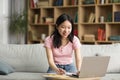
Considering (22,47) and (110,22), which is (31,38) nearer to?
(110,22)

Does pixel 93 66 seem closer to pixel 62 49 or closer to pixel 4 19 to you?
pixel 62 49

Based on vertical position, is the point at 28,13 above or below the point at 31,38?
above

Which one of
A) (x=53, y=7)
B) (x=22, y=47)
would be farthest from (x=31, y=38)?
(x=22, y=47)

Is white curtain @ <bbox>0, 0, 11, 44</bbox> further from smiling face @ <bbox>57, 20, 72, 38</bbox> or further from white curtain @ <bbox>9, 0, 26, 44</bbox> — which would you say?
smiling face @ <bbox>57, 20, 72, 38</bbox>

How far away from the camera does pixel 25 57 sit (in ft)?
→ 12.0

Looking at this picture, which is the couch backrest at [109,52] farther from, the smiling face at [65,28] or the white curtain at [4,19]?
the white curtain at [4,19]

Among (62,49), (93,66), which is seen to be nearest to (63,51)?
(62,49)

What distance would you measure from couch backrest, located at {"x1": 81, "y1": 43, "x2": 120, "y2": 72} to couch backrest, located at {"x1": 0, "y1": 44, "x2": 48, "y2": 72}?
21.5 inches

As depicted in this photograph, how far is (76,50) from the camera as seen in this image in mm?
2938

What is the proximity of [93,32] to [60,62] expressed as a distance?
3046 millimetres

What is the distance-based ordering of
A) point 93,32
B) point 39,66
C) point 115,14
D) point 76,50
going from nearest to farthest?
point 76,50 → point 39,66 → point 115,14 → point 93,32

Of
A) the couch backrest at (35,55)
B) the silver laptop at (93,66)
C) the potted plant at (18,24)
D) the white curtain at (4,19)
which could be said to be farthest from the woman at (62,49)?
the potted plant at (18,24)

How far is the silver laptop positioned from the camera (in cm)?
231

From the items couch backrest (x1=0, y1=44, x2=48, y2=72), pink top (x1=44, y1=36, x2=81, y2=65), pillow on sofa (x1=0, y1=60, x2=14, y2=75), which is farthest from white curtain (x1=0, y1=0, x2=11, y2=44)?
pink top (x1=44, y1=36, x2=81, y2=65)
